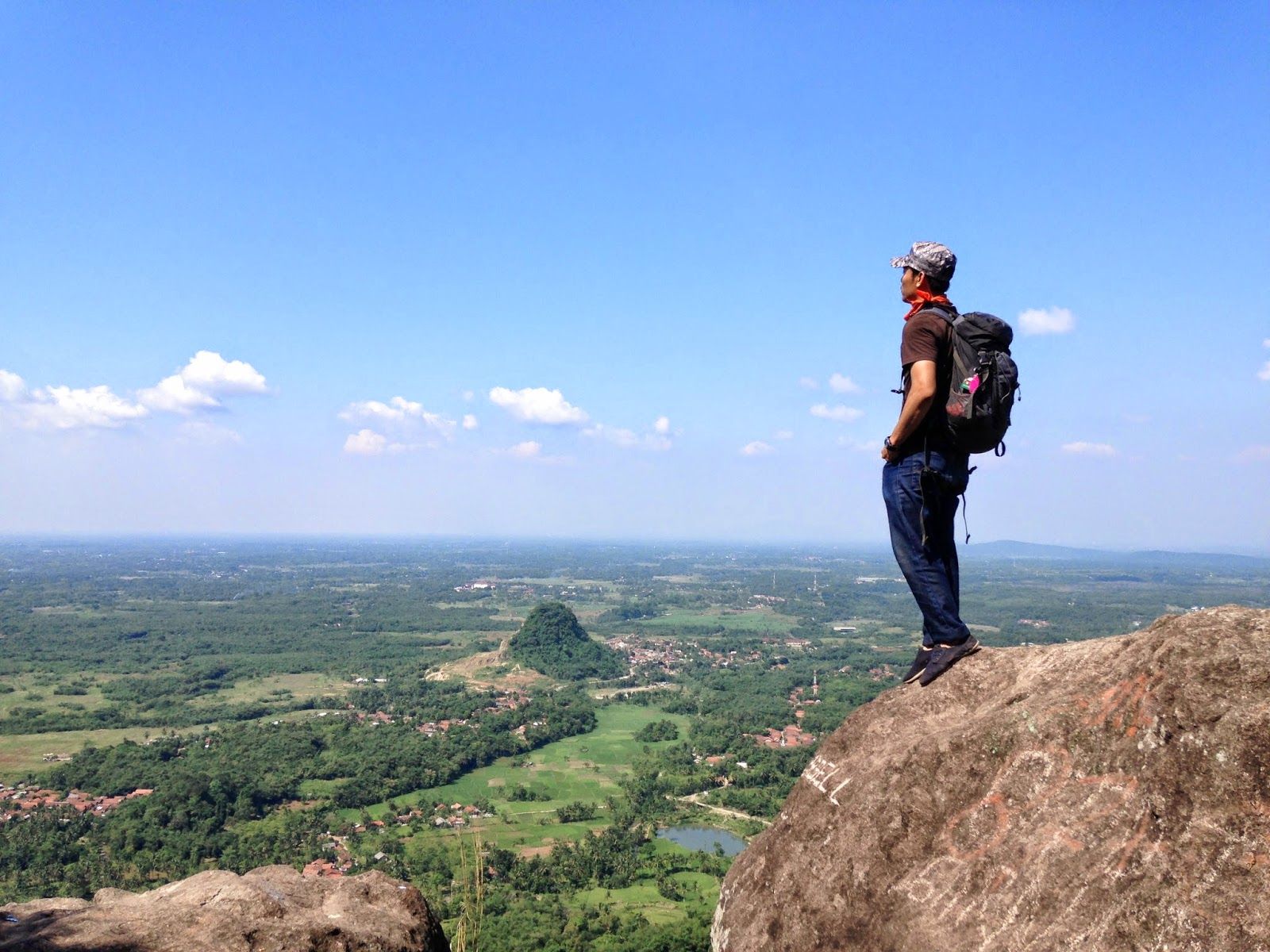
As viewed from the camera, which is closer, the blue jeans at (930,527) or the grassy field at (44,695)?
the blue jeans at (930,527)

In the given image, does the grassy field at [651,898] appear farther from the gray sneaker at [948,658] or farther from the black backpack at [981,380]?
the black backpack at [981,380]

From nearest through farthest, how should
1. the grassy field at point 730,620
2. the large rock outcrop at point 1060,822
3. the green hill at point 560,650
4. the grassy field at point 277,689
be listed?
1. the large rock outcrop at point 1060,822
2. the grassy field at point 277,689
3. the green hill at point 560,650
4. the grassy field at point 730,620

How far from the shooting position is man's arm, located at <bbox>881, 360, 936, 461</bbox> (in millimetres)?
3920

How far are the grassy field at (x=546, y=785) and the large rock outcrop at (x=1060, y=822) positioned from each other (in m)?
28.8

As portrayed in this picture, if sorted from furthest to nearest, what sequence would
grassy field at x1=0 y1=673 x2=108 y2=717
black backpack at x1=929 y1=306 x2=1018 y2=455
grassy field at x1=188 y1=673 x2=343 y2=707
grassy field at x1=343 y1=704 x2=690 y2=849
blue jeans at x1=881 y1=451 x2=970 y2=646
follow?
grassy field at x1=188 y1=673 x2=343 y2=707 < grassy field at x1=0 y1=673 x2=108 y2=717 < grassy field at x1=343 y1=704 x2=690 y2=849 < blue jeans at x1=881 y1=451 x2=970 y2=646 < black backpack at x1=929 y1=306 x2=1018 y2=455

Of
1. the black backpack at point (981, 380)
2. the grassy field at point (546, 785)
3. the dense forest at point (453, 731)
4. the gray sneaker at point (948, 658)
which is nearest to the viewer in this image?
the black backpack at point (981, 380)

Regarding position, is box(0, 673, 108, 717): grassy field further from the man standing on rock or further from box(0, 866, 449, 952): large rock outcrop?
the man standing on rock

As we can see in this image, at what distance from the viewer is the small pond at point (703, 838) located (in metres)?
30.7

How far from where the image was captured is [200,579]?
15400 centimetres

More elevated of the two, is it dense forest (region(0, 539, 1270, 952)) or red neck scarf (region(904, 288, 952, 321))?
red neck scarf (region(904, 288, 952, 321))

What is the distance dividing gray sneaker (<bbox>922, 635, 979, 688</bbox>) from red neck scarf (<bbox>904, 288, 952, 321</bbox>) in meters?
1.89

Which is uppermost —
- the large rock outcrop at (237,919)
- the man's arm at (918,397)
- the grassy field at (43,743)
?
the man's arm at (918,397)

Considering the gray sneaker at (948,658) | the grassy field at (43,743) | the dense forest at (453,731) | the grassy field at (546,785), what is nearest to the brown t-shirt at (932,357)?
the gray sneaker at (948,658)

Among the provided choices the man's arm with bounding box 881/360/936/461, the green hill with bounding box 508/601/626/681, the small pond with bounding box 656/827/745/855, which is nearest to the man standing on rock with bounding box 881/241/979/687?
the man's arm with bounding box 881/360/936/461
